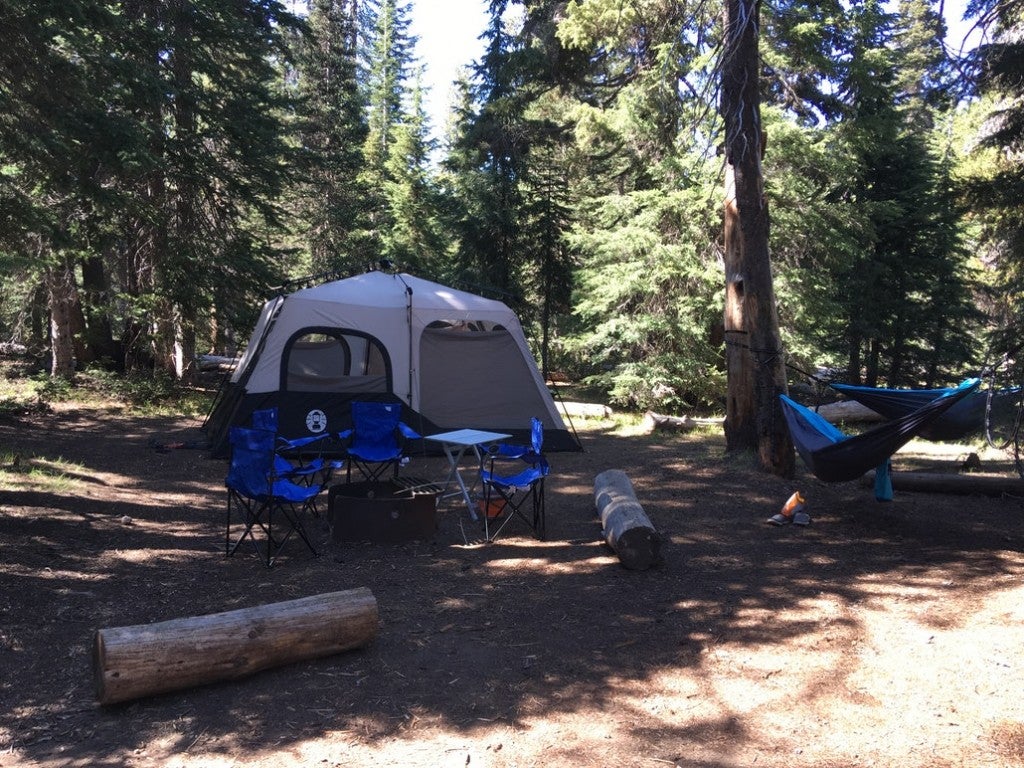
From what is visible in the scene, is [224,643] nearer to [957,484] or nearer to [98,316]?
[957,484]

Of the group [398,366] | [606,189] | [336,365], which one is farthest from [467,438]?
[606,189]

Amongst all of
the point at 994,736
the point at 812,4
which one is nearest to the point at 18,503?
the point at 994,736

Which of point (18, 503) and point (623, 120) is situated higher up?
point (623, 120)

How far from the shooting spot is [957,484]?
21.1 ft

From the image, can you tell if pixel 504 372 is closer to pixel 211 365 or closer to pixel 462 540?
pixel 462 540

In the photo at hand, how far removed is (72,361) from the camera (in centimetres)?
1215

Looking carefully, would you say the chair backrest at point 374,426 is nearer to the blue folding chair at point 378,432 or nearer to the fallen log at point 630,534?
the blue folding chair at point 378,432

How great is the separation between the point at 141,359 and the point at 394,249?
820 cm

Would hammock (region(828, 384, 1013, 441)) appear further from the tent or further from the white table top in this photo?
the tent

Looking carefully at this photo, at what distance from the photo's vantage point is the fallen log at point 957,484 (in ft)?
20.7

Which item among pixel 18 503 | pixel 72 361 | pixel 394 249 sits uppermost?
pixel 394 249

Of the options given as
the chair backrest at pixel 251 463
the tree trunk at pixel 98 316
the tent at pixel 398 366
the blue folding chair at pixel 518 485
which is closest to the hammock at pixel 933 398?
the blue folding chair at pixel 518 485

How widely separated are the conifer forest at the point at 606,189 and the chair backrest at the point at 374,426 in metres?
3.01

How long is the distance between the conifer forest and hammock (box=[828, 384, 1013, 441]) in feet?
2.77
